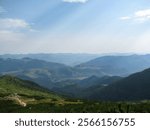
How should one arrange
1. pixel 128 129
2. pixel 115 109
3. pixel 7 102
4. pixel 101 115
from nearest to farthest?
pixel 128 129 < pixel 101 115 < pixel 115 109 < pixel 7 102

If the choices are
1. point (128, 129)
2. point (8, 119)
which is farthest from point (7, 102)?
point (128, 129)

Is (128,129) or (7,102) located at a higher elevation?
(128,129)

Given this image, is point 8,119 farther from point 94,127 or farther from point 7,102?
point 7,102

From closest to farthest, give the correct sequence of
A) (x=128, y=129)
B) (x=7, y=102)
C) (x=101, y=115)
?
(x=128, y=129), (x=101, y=115), (x=7, y=102)

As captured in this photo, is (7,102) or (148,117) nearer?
(148,117)

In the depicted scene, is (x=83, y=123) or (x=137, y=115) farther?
(x=137, y=115)

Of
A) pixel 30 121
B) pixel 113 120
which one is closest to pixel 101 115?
pixel 113 120

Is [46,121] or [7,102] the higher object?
[46,121]

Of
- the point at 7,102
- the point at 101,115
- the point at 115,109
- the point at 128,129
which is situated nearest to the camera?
the point at 128,129

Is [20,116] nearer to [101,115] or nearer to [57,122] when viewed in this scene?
[57,122]
